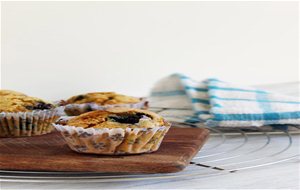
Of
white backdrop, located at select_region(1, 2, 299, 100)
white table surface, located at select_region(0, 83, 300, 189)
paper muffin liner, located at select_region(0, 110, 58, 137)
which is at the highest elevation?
white backdrop, located at select_region(1, 2, 299, 100)

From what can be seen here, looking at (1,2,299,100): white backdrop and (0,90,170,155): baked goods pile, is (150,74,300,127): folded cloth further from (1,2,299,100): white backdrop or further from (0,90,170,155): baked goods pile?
(0,90,170,155): baked goods pile

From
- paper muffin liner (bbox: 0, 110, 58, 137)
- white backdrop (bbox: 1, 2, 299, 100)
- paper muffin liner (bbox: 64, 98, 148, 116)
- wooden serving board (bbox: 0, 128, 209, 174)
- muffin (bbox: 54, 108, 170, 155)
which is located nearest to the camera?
wooden serving board (bbox: 0, 128, 209, 174)

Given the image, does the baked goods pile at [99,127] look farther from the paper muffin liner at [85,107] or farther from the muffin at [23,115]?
the paper muffin liner at [85,107]

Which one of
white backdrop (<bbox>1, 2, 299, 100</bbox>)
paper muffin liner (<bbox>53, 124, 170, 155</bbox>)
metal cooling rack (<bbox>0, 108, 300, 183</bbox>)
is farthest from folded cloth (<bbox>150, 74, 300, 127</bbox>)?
paper muffin liner (<bbox>53, 124, 170, 155</bbox>)

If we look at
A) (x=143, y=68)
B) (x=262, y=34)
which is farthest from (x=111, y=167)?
(x=262, y=34)

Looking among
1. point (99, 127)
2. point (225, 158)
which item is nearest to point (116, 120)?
point (99, 127)
